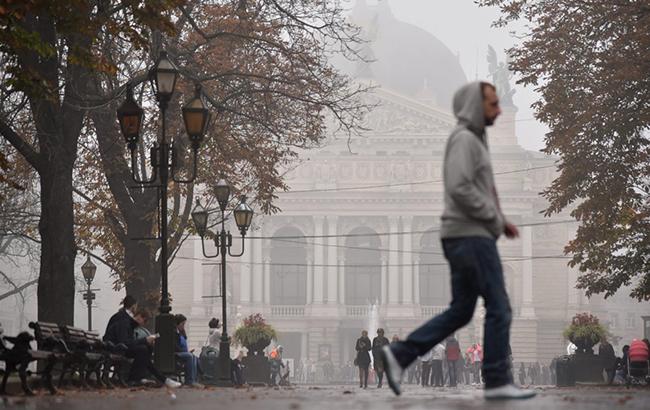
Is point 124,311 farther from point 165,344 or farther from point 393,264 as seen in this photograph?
point 393,264

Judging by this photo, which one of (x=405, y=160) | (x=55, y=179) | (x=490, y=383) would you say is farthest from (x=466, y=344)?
(x=490, y=383)

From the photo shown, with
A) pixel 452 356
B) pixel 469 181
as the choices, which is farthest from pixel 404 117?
pixel 469 181

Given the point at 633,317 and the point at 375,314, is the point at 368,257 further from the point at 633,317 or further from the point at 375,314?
the point at 633,317

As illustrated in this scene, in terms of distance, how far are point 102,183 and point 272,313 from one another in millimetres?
73378

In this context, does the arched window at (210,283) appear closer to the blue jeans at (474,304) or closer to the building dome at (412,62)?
the building dome at (412,62)

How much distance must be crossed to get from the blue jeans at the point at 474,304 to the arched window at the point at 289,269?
324 ft

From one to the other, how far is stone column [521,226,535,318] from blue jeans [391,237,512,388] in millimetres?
95972

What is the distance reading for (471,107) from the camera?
997cm

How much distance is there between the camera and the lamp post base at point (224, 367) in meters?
29.1

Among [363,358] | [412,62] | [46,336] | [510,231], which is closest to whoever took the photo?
[510,231]

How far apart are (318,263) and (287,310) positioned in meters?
3.96

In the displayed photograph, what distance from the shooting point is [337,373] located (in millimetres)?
80750

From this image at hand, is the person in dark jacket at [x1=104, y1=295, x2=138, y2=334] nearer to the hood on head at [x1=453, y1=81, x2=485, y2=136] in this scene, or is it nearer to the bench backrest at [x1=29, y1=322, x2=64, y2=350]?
the bench backrest at [x1=29, y1=322, x2=64, y2=350]

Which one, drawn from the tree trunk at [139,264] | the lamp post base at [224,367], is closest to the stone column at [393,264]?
the tree trunk at [139,264]
